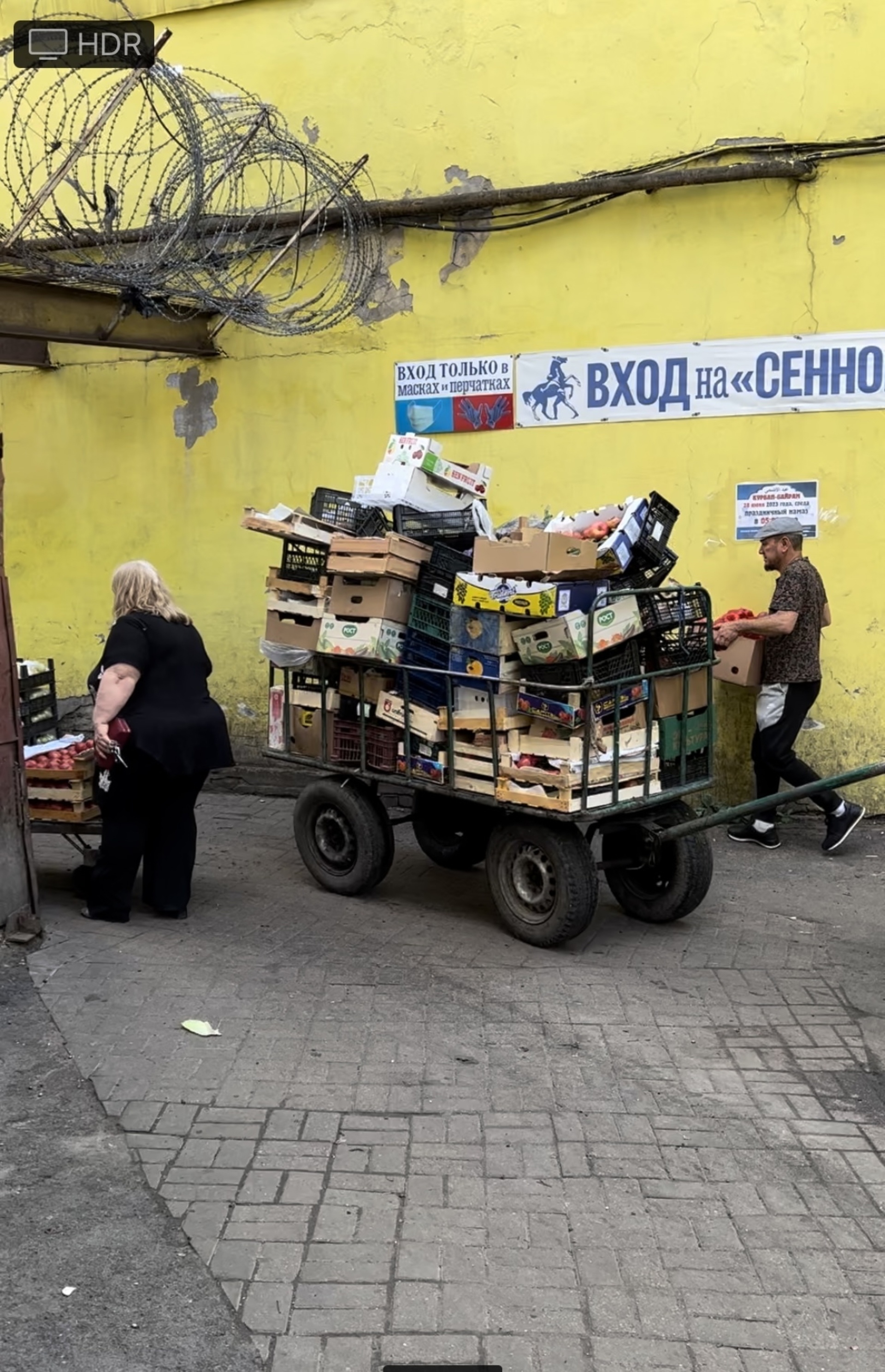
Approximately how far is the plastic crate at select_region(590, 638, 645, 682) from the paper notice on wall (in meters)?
2.22

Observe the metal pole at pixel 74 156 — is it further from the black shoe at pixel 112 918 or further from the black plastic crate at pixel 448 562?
the black shoe at pixel 112 918

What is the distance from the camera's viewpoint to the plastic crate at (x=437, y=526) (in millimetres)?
6059

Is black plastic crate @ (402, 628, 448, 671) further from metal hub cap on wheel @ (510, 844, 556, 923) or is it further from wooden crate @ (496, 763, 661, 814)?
metal hub cap on wheel @ (510, 844, 556, 923)

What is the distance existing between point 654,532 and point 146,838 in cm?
283

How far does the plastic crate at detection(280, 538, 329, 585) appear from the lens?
6.28 m

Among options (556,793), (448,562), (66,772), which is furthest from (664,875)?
(66,772)

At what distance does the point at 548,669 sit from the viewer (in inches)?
219

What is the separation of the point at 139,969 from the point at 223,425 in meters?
4.66

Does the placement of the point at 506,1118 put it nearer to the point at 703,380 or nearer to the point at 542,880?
the point at 542,880

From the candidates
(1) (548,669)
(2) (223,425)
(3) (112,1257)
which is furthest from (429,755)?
(2) (223,425)

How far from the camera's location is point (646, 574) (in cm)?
571

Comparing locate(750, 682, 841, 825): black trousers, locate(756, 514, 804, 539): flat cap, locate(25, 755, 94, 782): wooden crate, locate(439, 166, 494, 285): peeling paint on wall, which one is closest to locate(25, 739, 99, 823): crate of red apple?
locate(25, 755, 94, 782): wooden crate

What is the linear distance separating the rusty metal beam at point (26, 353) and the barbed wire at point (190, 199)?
0.77 metres

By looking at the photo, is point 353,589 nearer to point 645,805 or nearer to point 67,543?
point 645,805
